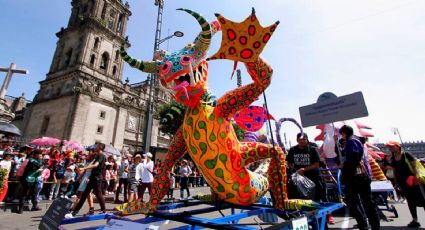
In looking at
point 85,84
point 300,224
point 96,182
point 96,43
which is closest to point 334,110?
point 300,224

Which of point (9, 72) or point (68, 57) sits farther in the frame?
point (68, 57)

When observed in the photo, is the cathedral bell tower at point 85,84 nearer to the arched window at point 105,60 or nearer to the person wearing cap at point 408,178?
the arched window at point 105,60

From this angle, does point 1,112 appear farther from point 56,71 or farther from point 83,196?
point 56,71

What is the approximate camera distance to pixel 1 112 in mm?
Result: 9148

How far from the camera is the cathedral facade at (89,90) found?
2625cm

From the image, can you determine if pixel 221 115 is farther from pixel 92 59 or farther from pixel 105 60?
pixel 105 60

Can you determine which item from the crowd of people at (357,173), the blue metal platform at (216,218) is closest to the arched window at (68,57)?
the crowd of people at (357,173)

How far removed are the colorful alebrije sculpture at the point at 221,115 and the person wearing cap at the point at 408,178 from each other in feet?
12.2

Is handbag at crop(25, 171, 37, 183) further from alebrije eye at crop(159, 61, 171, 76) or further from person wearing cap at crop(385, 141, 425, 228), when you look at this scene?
person wearing cap at crop(385, 141, 425, 228)

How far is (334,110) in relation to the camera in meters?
5.24

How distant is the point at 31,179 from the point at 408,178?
8.72m

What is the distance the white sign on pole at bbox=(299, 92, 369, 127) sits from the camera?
492 cm

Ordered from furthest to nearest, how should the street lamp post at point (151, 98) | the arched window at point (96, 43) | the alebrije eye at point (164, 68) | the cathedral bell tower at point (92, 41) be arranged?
the arched window at point (96, 43) → the cathedral bell tower at point (92, 41) → the street lamp post at point (151, 98) → the alebrije eye at point (164, 68)

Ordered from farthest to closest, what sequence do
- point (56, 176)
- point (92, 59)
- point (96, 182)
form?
point (92, 59) → point (56, 176) → point (96, 182)
